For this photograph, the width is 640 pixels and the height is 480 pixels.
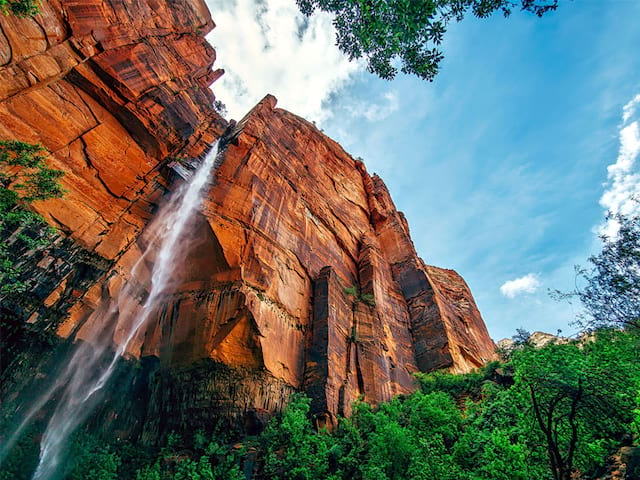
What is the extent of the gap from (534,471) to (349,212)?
88.0 feet

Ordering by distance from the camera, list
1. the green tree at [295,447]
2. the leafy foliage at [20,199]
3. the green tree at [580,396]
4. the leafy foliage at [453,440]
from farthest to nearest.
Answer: the leafy foliage at [20,199]
the green tree at [295,447]
the leafy foliage at [453,440]
the green tree at [580,396]

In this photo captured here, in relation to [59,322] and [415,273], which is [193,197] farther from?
[415,273]

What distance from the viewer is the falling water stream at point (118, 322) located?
13.4 metres

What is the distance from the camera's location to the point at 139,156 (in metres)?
21.2

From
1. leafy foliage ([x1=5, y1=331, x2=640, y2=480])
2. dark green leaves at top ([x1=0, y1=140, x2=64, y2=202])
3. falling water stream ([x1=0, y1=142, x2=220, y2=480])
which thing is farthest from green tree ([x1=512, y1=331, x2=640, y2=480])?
dark green leaves at top ([x1=0, y1=140, x2=64, y2=202])

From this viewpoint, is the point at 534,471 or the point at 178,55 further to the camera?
the point at 178,55

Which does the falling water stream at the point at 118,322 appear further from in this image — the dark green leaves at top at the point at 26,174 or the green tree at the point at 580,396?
the green tree at the point at 580,396

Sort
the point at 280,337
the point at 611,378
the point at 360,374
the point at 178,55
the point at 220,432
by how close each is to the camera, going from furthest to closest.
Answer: the point at 178,55 < the point at 360,374 < the point at 280,337 < the point at 220,432 < the point at 611,378

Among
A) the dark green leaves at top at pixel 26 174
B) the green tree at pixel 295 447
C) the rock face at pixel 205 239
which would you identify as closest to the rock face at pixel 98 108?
the rock face at pixel 205 239

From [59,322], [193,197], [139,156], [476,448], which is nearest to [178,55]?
[139,156]

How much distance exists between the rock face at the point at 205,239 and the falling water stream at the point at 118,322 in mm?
655

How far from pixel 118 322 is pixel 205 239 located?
5.58 metres

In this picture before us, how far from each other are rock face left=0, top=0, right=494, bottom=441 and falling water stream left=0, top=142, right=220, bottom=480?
25.8 inches

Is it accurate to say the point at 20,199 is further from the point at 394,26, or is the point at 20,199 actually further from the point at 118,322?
the point at 394,26
